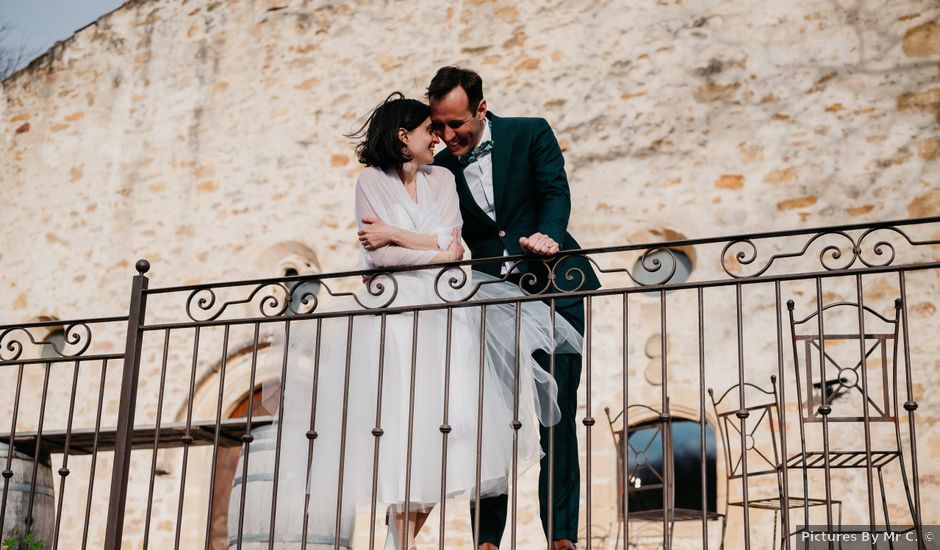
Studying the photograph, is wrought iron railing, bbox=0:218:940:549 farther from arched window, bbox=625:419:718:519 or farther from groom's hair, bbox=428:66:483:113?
groom's hair, bbox=428:66:483:113

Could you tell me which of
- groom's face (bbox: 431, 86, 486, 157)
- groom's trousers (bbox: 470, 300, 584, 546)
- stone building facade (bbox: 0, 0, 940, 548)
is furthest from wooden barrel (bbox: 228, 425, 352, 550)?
stone building facade (bbox: 0, 0, 940, 548)

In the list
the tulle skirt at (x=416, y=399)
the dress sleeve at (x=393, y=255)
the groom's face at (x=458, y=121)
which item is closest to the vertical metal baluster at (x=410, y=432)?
the tulle skirt at (x=416, y=399)

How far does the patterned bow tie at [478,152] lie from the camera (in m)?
4.27

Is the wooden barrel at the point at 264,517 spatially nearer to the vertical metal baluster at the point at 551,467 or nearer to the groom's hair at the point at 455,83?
the vertical metal baluster at the point at 551,467

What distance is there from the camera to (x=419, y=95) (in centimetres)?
926

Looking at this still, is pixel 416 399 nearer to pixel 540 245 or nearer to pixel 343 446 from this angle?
pixel 343 446

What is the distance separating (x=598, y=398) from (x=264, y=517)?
340cm

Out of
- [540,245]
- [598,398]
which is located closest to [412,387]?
[540,245]

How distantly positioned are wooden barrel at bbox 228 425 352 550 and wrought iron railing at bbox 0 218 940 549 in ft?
0.05

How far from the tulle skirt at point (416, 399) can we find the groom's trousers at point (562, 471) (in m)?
0.07

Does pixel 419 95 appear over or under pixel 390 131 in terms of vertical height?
over

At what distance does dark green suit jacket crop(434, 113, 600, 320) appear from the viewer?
13.8 ft

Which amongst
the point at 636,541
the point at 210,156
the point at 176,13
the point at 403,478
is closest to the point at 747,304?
the point at 636,541

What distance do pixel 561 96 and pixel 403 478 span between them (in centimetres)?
527
